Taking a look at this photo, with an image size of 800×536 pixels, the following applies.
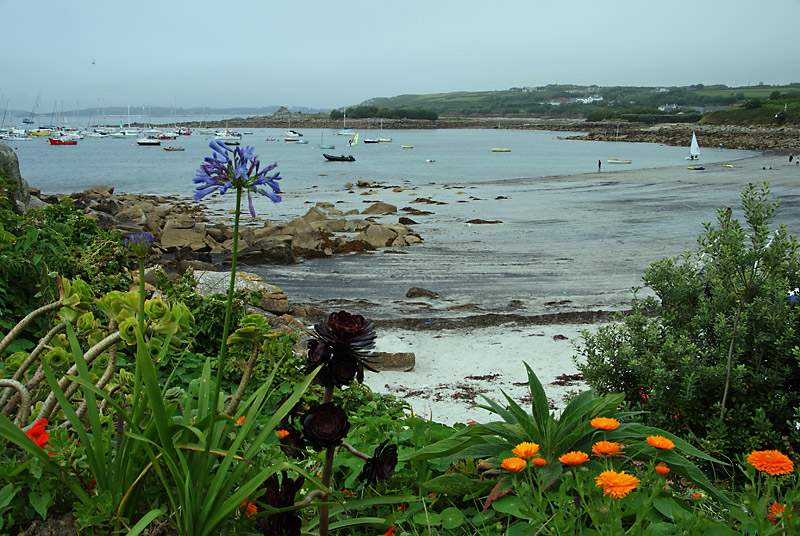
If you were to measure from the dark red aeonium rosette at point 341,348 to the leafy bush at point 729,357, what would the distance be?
2510mm

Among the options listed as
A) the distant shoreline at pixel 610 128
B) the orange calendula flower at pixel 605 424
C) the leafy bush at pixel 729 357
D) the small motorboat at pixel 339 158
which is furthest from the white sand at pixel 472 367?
the distant shoreline at pixel 610 128

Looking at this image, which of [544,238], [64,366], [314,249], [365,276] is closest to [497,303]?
[365,276]

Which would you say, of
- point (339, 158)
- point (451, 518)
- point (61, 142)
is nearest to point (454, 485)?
point (451, 518)

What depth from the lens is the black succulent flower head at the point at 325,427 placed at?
172 centimetres

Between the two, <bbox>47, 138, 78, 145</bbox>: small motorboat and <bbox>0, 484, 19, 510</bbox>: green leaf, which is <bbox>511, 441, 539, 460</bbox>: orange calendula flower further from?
<bbox>47, 138, 78, 145</bbox>: small motorboat

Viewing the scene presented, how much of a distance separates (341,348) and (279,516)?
1.74 ft

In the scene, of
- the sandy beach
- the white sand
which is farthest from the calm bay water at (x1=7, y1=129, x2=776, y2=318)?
the white sand

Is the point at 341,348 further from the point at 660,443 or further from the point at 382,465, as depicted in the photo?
the point at 660,443

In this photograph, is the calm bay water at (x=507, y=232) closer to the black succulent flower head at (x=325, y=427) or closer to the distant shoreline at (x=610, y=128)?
the black succulent flower head at (x=325, y=427)

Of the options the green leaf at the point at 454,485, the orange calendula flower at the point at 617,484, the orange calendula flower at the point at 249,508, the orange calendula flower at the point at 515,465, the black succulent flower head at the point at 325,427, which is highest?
the black succulent flower head at the point at 325,427

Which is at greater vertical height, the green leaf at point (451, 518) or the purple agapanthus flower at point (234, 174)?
the purple agapanthus flower at point (234, 174)

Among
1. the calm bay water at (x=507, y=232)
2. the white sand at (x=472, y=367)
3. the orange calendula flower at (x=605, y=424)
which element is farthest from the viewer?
the calm bay water at (x=507, y=232)

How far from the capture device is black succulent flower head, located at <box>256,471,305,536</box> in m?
1.74

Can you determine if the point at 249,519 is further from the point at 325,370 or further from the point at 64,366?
the point at 64,366
